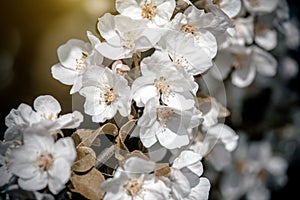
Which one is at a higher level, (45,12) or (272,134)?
(45,12)

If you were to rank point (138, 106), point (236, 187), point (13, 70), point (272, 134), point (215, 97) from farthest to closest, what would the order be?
point (272, 134), point (236, 187), point (13, 70), point (215, 97), point (138, 106)

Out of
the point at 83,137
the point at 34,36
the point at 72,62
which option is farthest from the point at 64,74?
the point at 34,36

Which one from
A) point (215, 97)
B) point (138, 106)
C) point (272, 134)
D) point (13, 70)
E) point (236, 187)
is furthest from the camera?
point (272, 134)

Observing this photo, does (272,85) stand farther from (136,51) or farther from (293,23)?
(136,51)

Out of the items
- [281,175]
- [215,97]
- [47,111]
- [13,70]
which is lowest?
[281,175]

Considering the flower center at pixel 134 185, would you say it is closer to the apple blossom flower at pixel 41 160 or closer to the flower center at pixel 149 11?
the apple blossom flower at pixel 41 160

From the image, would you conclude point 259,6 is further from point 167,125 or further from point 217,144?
point 167,125

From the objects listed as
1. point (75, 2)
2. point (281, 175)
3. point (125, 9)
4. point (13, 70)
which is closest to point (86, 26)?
point (75, 2)
